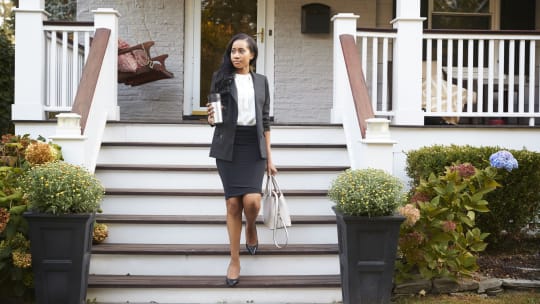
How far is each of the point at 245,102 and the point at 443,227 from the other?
1.62m

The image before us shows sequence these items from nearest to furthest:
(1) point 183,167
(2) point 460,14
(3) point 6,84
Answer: (1) point 183,167, (3) point 6,84, (2) point 460,14

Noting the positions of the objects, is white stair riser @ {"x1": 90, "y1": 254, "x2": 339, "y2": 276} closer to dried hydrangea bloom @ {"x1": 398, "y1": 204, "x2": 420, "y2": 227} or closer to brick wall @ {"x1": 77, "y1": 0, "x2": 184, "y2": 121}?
dried hydrangea bloom @ {"x1": 398, "y1": 204, "x2": 420, "y2": 227}

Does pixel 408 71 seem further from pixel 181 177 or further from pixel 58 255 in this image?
pixel 58 255

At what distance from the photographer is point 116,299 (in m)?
4.48

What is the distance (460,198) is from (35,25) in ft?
13.5

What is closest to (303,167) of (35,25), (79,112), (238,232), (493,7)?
(238,232)

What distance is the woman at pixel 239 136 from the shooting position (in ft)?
14.4

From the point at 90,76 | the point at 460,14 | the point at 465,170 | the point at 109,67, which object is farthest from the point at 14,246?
the point at 460,14

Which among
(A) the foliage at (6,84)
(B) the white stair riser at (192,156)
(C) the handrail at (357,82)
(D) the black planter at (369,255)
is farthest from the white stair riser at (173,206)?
(A) the foliage at (6,84)

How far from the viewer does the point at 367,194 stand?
163 inches

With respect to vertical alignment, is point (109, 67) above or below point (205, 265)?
above

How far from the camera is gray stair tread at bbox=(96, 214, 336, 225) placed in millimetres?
5066

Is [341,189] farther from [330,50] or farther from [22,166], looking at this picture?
[330,50]

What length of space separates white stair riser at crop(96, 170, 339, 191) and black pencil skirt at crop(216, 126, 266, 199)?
1219 millimetres
